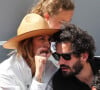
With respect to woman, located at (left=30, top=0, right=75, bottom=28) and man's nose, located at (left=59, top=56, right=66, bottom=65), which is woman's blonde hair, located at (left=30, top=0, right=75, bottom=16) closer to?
woman, located at (left=30, top=0, right=75, bottom=28)

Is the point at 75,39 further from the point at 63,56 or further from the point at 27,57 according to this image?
the point at 27,57

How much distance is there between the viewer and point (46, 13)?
3.00 metres

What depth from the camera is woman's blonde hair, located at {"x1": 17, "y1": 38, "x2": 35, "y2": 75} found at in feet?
8.86

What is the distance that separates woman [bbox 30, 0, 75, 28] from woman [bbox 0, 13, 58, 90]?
0.84 ft

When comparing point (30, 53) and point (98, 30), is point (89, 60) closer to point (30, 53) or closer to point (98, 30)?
point (30, 53)

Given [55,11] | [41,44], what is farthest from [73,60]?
[55,11]

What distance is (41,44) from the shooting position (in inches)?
105

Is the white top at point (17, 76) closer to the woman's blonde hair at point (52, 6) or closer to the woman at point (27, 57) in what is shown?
the woman at point (27, 57)

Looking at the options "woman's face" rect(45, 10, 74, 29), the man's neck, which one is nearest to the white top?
the man's neck

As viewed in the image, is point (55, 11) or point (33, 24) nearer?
point (33, 24)

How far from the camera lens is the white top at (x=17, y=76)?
262cm

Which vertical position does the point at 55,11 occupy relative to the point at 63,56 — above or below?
above

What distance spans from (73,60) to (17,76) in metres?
0.43

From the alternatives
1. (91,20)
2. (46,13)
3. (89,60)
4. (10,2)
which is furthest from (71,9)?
(10,2)
